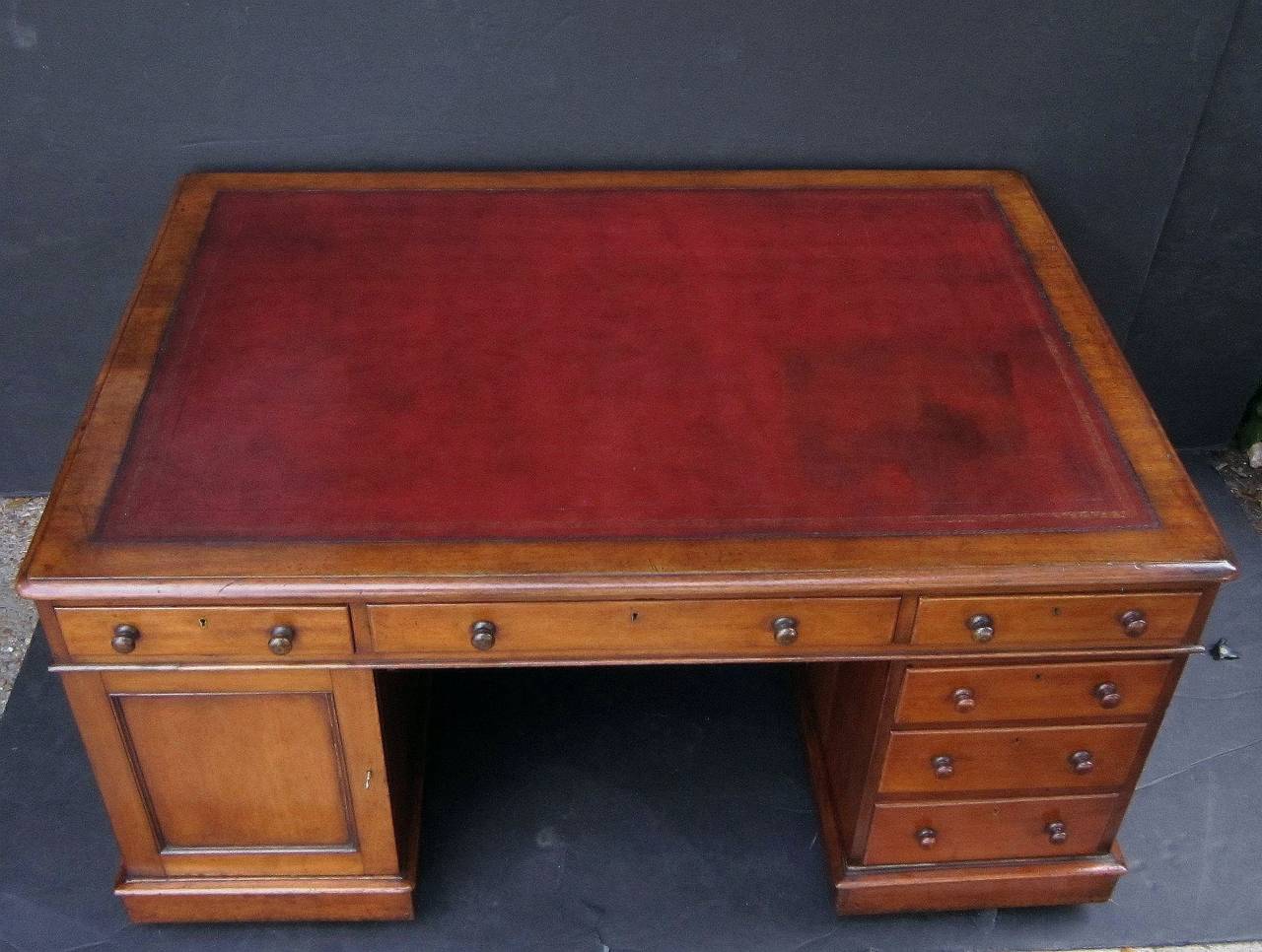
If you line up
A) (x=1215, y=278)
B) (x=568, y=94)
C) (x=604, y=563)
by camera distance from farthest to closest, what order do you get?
(x=1215, y=278), (x=568, y=94), (x=604, y=563)

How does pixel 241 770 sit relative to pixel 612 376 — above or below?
below

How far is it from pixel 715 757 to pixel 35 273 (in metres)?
1.61

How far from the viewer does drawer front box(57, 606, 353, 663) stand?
171 centimetres

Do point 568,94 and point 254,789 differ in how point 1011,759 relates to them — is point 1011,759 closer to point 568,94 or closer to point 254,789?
point 254,789

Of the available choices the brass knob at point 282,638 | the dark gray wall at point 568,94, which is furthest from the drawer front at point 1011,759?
the dark gray wall at point 568,94

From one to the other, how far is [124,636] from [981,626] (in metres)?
1.15

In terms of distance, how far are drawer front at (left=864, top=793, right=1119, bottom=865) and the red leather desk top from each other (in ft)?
1.76

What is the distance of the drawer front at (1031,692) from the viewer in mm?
1873

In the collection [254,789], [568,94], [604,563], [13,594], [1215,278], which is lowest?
[13,594]

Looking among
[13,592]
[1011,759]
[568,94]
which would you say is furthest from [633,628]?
[13,592]

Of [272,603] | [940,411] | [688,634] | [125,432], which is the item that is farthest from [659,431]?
[125,432]

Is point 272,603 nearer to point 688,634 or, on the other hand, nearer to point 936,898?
point 688,634

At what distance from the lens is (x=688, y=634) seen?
1.76 metres

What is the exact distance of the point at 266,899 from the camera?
6.81 feet
